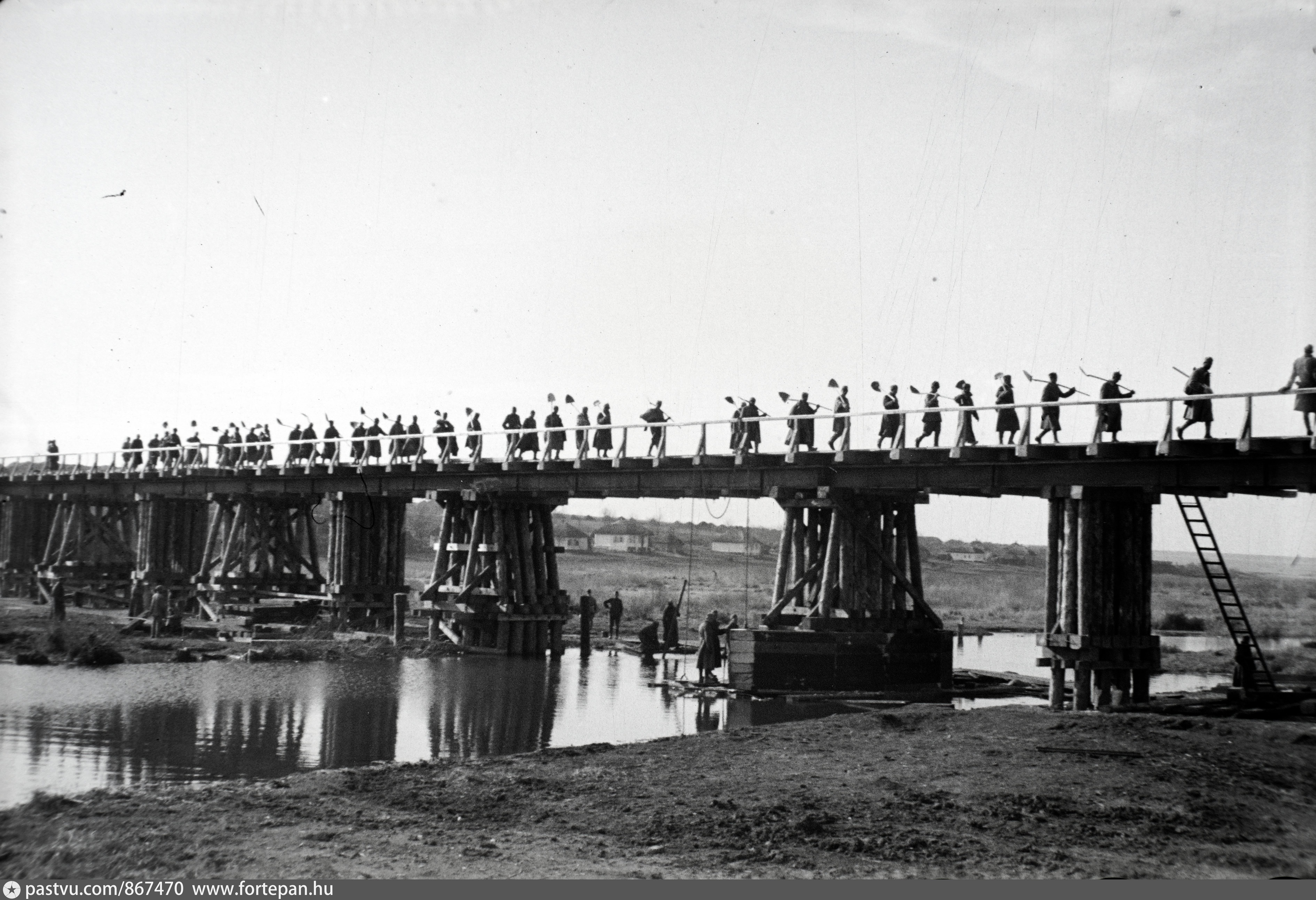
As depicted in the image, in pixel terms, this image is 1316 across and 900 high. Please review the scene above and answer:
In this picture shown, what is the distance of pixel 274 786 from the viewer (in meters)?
12.0

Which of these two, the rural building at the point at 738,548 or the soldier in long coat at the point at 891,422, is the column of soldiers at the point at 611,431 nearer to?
the soldier in long coat at the point at 891,422

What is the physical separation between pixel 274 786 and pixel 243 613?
23.3 meters

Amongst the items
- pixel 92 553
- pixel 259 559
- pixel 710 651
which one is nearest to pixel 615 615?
pixel 259 559

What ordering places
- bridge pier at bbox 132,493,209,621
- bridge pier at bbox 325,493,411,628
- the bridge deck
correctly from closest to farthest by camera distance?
the bridge deck < bridge pier at bbox 325,493,411,628 < bridge pier at bbox 132,493,209,621

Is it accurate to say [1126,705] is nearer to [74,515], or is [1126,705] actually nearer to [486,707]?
[486,707]

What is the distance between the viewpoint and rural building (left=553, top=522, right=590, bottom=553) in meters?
94.0

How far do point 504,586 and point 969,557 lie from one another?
89.5m

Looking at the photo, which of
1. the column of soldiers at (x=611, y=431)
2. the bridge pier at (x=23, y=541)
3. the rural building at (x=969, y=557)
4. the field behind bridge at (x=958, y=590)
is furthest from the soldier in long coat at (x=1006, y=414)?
the rural building at (x=969, y=557)

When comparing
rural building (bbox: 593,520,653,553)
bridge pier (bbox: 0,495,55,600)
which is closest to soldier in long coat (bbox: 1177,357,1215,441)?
bridge pier (bbox: 0,495,55,600)

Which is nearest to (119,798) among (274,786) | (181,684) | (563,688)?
(274,786)

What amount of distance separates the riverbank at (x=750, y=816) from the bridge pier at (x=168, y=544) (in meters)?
25.9

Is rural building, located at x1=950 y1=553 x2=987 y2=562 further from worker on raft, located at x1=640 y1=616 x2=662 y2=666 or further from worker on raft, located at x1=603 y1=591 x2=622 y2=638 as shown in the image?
worker on raft, located at x1=640 y1=616 x2=662 y2=666

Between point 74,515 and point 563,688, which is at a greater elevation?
point 74,515

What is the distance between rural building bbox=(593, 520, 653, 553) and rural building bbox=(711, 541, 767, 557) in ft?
21.2
